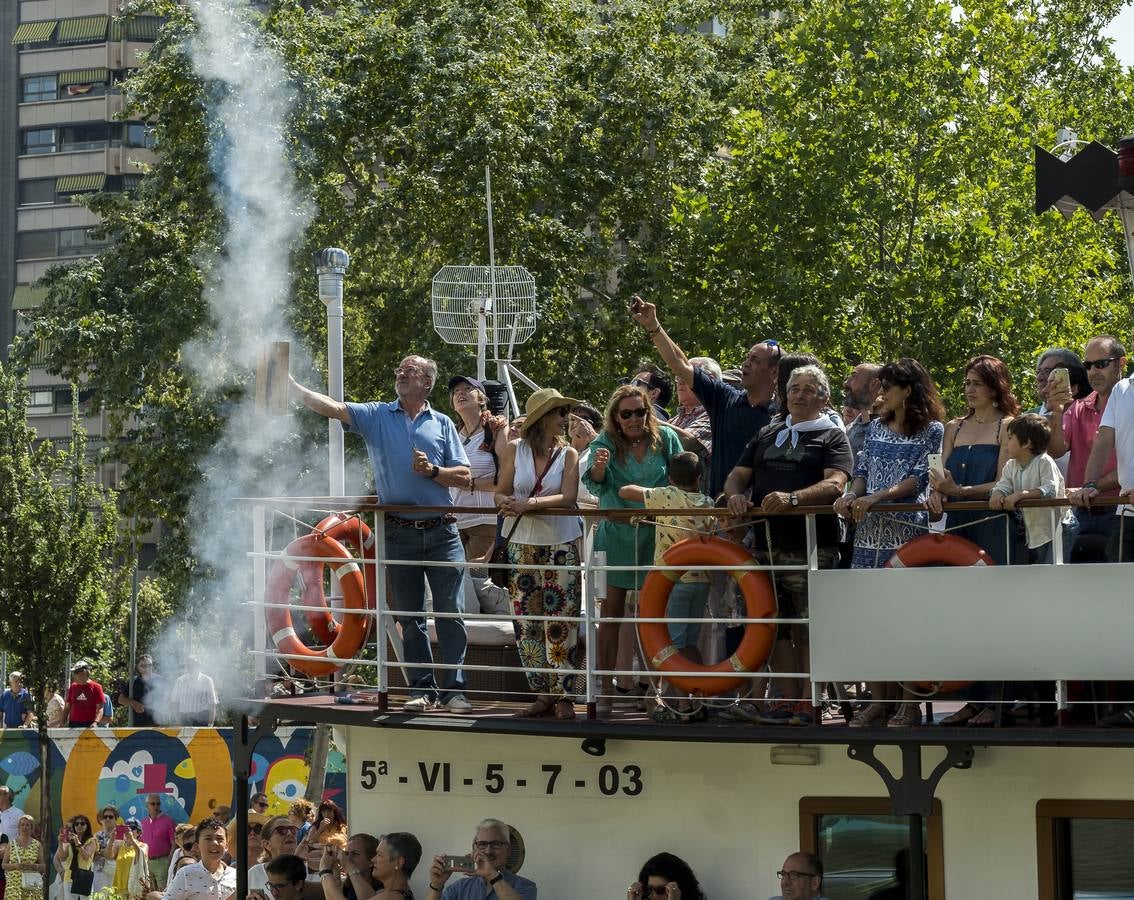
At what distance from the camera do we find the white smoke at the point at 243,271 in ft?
98.1

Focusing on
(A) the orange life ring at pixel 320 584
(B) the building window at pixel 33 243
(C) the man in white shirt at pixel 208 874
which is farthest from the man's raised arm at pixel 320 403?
(B) the building window at pixel 33 243

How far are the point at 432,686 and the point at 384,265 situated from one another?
21496 mm

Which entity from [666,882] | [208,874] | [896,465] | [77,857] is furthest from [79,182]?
[896,465]

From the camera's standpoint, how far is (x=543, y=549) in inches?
402

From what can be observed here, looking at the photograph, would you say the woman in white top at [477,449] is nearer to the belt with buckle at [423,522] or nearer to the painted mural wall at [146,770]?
the belt with buckle at [423,522]

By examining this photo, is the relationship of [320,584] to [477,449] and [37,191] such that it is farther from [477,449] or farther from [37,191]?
[37,191]

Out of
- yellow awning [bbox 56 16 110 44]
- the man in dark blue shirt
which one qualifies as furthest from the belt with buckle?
yellow awning [bbox 56 16 110 44]

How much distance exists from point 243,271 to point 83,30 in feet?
166

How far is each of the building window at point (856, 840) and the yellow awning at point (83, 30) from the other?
2798 inches

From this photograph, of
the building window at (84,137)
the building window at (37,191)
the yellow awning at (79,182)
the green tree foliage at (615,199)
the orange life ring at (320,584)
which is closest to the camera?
the orange life ring at (320,584)

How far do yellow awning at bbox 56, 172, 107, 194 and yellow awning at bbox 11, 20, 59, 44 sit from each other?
5.70 meters

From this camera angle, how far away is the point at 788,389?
9469mm

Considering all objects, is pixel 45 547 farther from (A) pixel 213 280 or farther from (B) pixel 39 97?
(B) pixel 39 97

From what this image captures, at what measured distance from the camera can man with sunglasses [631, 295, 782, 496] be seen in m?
10.2
